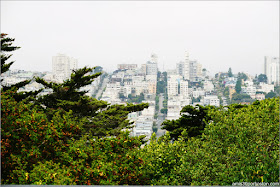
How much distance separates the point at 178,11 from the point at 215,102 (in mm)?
1325

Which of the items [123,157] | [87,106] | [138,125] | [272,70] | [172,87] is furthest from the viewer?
[87,106]

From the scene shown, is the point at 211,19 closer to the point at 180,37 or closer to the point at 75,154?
the point at 180,37

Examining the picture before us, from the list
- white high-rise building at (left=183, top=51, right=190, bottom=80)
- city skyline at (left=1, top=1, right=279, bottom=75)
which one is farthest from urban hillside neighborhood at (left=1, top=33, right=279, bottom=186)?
city skyline at (left=1, top=1, right=279, bottom=75)

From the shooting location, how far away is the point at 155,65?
4.18m

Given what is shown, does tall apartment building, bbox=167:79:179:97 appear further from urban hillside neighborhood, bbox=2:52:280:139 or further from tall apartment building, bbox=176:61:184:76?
tall apartment building, bbox=176:61:184:76

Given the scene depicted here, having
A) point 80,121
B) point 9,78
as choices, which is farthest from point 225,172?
point 9,78

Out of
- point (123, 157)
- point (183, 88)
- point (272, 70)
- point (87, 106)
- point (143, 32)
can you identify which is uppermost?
point (143, 32)

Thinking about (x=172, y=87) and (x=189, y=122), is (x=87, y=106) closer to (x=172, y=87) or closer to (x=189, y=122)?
(x=172, y=87)

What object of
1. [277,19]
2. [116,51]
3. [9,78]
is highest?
[277,19]

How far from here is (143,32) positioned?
A: 4.07m

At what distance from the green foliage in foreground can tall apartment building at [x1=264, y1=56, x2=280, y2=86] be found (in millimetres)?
944

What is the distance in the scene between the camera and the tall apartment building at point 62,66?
→ 4234 mm

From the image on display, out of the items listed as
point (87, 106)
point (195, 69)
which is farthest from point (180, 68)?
point (87, 106)

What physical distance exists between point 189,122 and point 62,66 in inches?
80.7
